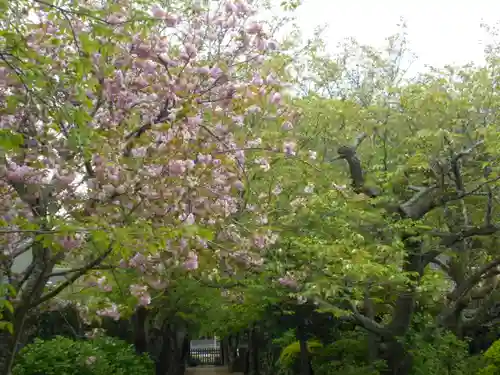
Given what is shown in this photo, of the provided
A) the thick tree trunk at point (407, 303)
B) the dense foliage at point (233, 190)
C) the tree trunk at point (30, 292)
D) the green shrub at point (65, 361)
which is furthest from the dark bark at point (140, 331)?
the tree trunk at point (30, 292)

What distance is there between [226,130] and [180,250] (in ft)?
5.46

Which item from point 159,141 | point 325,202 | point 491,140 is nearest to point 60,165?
point 159,141

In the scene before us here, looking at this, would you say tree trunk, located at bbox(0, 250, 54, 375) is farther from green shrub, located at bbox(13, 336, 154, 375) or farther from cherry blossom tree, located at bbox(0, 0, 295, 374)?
green shrub, located at bbox(13, 336, 154, 375)

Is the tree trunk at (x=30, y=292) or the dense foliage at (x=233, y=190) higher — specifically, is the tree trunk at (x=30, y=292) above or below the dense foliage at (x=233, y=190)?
below

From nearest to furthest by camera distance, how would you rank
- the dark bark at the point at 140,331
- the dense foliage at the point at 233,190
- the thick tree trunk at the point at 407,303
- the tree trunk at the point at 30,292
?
the dense foliage at the point at 233,190, the tree trunk at the point at 30,292, the thick tree trunk at the point at 407,303, the dark bark at the point at 140,331

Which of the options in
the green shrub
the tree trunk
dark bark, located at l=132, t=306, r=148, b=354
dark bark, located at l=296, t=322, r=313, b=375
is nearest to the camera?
the tree trunk

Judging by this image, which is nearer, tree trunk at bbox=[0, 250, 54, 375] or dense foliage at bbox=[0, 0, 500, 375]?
dense foliage at bbox=[0, 0, 500, 375]

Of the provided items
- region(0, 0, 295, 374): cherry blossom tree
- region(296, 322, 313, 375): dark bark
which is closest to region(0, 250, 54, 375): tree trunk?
region(0, 0, 295, 374): cherry blossom tree

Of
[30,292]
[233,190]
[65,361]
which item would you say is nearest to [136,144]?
[233,190]

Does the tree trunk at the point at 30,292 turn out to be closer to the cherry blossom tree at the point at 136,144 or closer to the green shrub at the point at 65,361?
the cherry blossom tree at the point at 136,144

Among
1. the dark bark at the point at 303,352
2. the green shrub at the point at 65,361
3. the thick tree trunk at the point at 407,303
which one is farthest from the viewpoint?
the dark bark at the point at 303,352

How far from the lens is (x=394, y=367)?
722 inches

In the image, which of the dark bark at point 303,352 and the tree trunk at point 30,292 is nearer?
the tree trunk at point 30,292

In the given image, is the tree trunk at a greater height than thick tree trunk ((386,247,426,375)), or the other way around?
thick tree trunk ((386,247,426,375))
